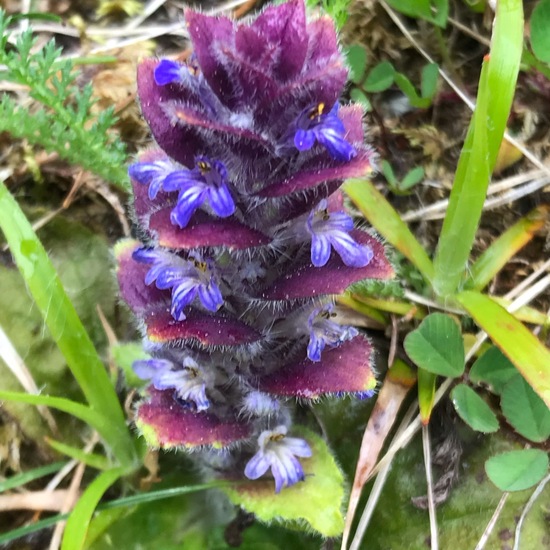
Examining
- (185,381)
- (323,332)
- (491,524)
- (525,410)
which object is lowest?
(491,524)

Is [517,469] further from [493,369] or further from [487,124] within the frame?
[487,124]

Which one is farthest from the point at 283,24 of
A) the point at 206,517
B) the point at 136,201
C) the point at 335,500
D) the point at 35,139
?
the point at 206,517

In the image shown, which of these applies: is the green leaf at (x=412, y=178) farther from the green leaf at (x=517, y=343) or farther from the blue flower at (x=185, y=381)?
the blue flower at (x=185, y=381)

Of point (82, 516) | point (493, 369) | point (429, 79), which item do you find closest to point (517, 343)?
point (493, 369)

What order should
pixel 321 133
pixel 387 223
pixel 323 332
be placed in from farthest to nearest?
pixel 387 223 → pixel 323 332 → pixel 321 133

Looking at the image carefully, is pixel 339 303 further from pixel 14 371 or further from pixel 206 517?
pixel 14 371

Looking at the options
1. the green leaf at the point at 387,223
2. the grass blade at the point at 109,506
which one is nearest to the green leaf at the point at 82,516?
the grass blade at the point at 109,506

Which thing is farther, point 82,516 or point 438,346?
point 438,346
